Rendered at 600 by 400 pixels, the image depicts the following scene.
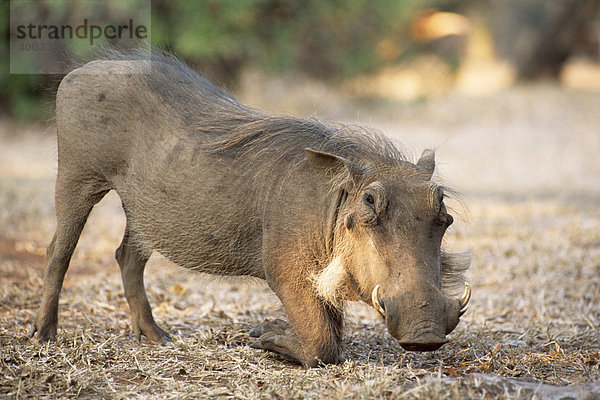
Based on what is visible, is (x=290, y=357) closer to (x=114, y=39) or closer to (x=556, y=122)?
(x=114, y=39)

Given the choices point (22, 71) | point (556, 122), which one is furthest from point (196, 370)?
point (556, 122)

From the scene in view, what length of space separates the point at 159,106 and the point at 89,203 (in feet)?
2.08

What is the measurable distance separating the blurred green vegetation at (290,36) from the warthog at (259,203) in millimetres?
6835

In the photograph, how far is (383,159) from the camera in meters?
3.16

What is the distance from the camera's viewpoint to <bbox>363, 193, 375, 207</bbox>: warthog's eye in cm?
293

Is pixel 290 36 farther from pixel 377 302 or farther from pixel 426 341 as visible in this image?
pixel 426 341

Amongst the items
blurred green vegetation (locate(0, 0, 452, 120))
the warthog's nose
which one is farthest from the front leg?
blurred green vegetation (locate(0, 0, 452, 120))

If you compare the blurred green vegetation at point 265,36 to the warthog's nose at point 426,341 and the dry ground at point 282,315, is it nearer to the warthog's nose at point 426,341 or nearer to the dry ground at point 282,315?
the dry ground at point 282,315

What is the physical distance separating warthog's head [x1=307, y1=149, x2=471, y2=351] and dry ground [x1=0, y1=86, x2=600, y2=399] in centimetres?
23

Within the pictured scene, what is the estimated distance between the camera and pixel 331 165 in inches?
123

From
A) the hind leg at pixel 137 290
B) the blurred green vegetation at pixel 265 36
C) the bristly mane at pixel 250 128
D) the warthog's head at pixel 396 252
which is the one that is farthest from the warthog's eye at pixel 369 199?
the blurred green vegetation at pixel 265 36

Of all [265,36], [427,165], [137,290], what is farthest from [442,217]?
[265,36]

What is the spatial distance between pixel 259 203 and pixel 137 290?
3.46 feet

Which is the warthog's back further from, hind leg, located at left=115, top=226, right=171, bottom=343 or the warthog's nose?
the warthog's nose
